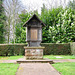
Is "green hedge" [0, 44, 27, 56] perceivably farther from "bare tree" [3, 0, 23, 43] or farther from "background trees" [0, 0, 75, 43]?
"bare tree" [3, 0, 23, 43]

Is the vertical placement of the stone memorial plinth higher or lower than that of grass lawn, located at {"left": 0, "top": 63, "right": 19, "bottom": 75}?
higher

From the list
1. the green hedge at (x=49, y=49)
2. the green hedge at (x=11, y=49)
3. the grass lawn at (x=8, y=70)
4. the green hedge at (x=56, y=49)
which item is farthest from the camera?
the green hedge at (x=56, y=49)

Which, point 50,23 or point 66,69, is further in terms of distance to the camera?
point 50,23

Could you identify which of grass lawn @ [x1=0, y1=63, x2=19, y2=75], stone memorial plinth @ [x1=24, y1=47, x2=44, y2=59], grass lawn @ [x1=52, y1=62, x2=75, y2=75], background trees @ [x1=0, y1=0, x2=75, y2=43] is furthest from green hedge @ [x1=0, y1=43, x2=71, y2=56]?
grass lawn @ [x1=52, y1=62, x2=75, y2=75]

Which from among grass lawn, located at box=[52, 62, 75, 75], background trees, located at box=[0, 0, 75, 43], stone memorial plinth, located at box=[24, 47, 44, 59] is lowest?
grass lawn, located at box=[52, 62, 75, 75]

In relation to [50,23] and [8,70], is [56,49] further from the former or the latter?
[8,70]

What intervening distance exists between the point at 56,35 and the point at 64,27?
80.6 inches

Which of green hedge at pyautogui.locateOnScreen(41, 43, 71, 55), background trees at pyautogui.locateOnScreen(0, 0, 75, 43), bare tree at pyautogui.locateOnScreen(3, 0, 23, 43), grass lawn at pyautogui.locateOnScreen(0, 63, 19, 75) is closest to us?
grass lawn at pyautogui.locateOnScreen(0, 63, 19, 75)

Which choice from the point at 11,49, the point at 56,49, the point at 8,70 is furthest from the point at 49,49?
the point at 8,70

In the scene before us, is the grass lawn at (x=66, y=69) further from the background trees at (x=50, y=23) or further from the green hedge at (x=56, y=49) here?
the background trees at (x=50, y=23)

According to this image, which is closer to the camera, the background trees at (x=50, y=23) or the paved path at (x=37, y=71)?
the paved path at (x=37, y=71)

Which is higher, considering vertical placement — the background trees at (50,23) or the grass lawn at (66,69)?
the background trees at (50,23)

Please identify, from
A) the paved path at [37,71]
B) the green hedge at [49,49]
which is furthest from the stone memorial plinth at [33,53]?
→ the green hedge at [49,49]

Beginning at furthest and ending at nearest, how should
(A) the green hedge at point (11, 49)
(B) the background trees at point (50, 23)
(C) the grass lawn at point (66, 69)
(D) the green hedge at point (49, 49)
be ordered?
(B) the background trees at point (50, 23), (D) the green hedge at point (49, 49), (A) the green hedge at point (11, 49), (C) the grass lawn at point (66, 69)
